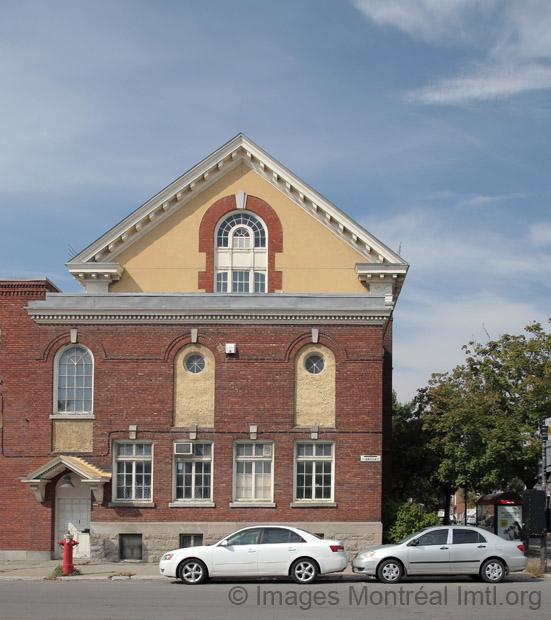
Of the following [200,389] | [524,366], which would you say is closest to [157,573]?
[200,389]

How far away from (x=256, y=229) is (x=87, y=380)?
9.66 m

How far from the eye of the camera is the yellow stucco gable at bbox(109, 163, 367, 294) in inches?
1209

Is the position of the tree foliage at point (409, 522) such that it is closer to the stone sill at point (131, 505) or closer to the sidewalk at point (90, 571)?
the sidewalk at point (90, 571)

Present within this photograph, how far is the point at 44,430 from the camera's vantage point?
24281 mm

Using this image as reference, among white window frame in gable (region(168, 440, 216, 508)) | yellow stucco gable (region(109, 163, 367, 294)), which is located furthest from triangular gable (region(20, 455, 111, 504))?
yellow stucco gable (region(109, 163, 367, 294))

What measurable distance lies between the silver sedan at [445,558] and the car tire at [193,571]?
11.5ft

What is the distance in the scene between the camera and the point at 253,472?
24.1 m

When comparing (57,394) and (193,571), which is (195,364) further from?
(193,571)

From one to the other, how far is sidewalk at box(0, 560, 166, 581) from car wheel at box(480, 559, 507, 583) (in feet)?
24.2

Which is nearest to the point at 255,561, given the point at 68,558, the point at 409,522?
the point at 68,558

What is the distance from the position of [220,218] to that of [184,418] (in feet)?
31.2

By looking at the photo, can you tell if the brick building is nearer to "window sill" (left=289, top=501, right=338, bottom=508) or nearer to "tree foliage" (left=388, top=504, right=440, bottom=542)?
"window sill" (left=289, top=501, right=338, bottom=508)

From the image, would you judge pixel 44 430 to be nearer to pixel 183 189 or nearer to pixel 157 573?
Result: pixel 157 573

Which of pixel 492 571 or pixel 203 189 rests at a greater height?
pixel 203 189
